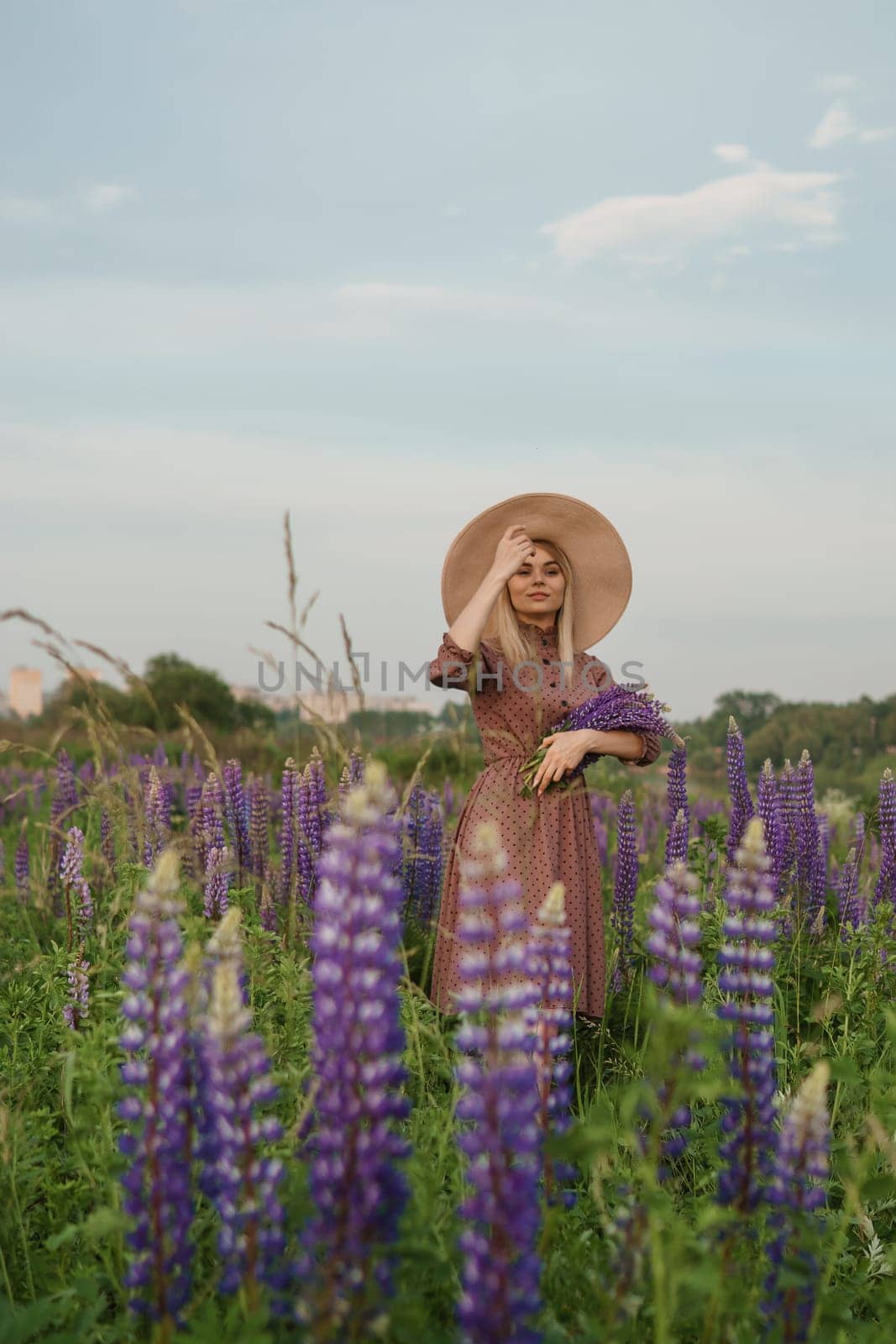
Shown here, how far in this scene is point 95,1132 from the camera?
342 cm

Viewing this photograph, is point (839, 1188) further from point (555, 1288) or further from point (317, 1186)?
point (317, 1186)

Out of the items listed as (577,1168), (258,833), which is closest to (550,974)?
(577,1168)

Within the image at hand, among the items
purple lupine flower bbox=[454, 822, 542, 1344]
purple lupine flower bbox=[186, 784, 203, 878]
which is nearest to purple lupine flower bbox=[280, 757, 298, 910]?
purple lupine flower bbox=[186, 784, 203, 878]

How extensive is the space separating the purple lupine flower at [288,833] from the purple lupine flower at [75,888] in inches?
38.2

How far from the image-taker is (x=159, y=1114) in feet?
7.48

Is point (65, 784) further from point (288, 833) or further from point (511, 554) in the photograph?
point (511, 554)

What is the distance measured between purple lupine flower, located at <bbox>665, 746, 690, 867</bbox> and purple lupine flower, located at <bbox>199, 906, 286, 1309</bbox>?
3646mm

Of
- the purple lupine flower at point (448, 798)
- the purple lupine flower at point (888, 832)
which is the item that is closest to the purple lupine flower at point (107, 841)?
the purple lupine flower at point (448, 798)

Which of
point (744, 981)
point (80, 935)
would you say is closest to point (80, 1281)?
point (744, 981)

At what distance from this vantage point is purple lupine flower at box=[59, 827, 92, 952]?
4.86 meters

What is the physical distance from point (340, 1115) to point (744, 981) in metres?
1.07

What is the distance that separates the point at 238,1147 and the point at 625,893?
13.1 feet

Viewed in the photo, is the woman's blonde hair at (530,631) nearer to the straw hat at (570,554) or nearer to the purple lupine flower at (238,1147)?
the straw hat at (570,554)

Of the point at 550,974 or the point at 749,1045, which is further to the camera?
the point at 749,1045
